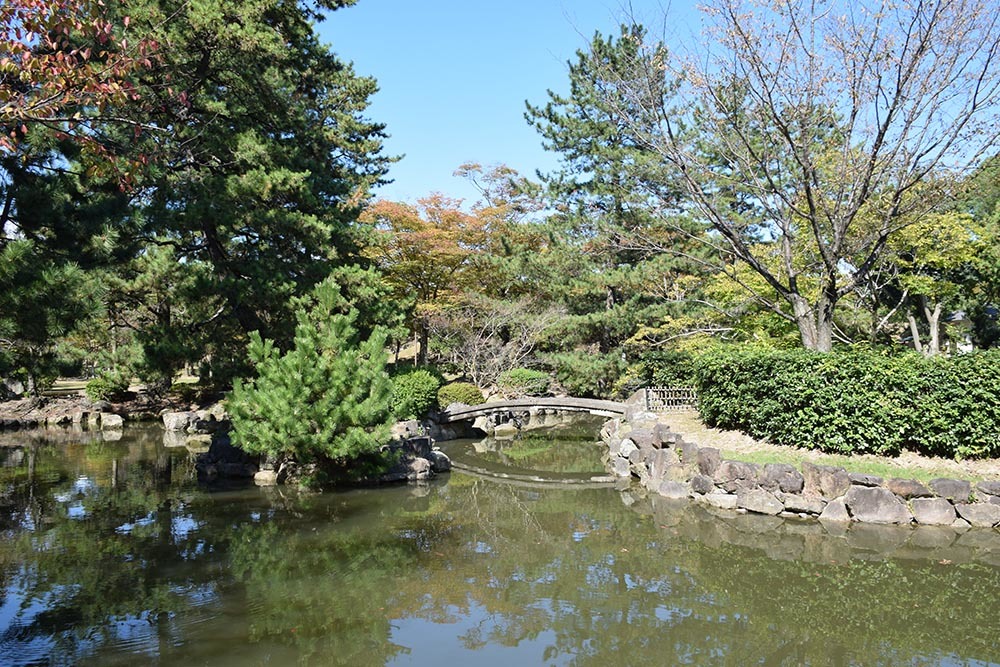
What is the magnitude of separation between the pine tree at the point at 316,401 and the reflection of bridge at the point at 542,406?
7176mm

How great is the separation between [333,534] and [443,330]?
1535 cm

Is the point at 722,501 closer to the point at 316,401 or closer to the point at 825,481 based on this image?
the point at 825,481

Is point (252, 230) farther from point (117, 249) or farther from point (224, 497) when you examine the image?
point (224, 497)

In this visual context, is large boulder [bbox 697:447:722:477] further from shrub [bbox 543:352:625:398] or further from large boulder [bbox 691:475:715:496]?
shrub [bbox 543:352:625:398]

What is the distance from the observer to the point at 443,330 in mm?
24312

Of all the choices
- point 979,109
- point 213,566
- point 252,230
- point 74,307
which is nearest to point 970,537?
point 979,109

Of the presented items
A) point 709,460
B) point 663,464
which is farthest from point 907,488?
point 663,464

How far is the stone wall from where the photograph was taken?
890cm

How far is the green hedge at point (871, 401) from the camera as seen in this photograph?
31.1ft

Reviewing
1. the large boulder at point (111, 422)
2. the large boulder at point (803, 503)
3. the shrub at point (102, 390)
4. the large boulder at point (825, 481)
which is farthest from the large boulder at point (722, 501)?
the shrub at point (102, 390)

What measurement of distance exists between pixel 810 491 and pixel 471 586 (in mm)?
5425

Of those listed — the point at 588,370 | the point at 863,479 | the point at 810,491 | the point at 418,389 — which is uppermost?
the point at 588,370

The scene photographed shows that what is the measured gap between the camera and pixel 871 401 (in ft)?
33.3

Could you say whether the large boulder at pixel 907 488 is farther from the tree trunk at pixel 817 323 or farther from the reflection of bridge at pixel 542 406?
the reflection of bridge at pixel 542 406
